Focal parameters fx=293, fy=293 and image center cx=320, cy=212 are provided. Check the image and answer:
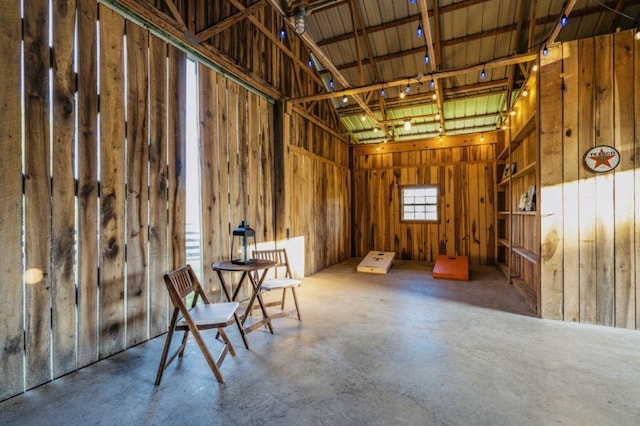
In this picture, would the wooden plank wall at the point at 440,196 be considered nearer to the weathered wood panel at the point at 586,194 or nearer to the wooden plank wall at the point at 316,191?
the wooden plank wall at the point at 316,191

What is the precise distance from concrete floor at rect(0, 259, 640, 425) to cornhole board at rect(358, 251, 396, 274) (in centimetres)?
264

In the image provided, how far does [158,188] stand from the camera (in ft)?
10.0

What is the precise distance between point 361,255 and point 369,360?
5846 millimetres

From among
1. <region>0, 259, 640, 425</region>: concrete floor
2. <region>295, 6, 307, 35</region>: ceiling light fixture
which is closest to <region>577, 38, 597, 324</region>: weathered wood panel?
<region>0, 259, 640, 425</region>: concrete floor

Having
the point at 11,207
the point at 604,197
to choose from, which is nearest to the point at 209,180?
the point at 11,207

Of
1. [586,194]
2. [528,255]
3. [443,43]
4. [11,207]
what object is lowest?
[528,255]

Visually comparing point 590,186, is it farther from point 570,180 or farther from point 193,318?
point 193,318

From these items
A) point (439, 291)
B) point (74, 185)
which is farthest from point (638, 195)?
point (74, 185)

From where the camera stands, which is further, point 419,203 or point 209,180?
point 419,203

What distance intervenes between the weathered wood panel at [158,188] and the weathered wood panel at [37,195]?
0.84m

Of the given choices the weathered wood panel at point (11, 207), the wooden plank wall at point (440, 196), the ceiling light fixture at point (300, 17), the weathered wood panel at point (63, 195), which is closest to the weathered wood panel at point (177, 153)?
the weathered wood panel at point (63, 195)

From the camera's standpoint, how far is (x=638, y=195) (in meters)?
3.07

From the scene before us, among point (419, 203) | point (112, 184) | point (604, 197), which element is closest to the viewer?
point (112, 184)

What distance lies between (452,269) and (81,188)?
5851 mm
